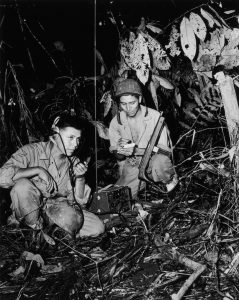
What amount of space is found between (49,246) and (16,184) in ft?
2.11

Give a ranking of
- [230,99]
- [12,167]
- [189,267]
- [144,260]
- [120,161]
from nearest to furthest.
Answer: [189,267] → [144,260] → [230,99] → [12,167] → [120,161]

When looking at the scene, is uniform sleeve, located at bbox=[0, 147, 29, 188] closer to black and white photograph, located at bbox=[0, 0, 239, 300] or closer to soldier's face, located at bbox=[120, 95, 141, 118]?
black and white photograph, located at bbox=[0, 0, 239, 300]

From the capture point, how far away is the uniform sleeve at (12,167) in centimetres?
343

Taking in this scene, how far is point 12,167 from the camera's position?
11.4 ft

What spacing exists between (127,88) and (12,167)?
5.07 ft

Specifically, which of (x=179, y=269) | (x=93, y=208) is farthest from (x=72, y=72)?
(x=179, y=269)

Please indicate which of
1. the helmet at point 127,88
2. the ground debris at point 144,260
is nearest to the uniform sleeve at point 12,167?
the ground debris at point 144,260

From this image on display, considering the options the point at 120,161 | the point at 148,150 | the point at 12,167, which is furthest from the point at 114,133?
the point at 12,167

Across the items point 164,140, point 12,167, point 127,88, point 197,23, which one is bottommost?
point 12,167

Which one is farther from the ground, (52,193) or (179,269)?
(52,193)

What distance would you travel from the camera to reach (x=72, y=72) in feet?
16.0

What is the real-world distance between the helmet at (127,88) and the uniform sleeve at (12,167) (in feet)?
4.13

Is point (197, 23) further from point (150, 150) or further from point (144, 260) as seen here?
point (150, 150)

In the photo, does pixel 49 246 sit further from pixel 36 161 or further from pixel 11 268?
pixel 36 161
